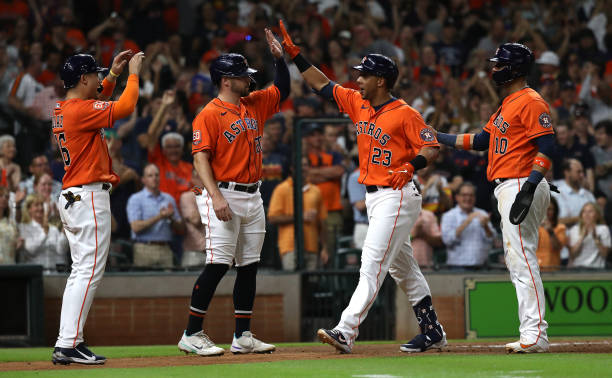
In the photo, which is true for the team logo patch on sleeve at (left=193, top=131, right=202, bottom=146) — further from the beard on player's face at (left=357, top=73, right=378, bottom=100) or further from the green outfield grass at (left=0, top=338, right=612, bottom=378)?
the green outfield grass at (left=0, top=338, right=612, bottom=378)

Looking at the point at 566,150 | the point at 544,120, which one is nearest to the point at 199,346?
the point at 544,120

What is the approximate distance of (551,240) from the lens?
34.1 feet

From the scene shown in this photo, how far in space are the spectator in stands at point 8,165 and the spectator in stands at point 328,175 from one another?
303cm

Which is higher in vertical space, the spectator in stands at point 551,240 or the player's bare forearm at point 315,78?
the player's bare forearm at point 315,78

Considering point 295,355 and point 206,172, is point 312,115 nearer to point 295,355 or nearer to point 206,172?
point 206,172

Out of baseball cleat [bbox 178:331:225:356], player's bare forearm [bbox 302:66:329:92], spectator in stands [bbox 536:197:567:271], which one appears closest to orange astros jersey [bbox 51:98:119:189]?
baseball cleat [bbox 178:331:225:356]

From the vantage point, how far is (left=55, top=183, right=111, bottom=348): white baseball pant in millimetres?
6680

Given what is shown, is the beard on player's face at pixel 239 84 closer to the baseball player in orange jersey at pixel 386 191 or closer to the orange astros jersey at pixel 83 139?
the baseball player in orange jersey at pixel 386 191

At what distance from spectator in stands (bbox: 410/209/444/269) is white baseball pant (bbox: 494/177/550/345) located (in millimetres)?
3258

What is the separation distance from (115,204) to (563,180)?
4.94 metres

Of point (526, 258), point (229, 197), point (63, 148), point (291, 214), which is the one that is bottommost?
point (526, 258)

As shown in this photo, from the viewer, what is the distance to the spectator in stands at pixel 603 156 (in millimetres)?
10930

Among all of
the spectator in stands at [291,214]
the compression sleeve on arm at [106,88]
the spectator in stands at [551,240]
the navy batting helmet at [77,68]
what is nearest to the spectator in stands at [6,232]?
the spectator in stands at [291,214]

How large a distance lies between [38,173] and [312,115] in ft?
9.77
